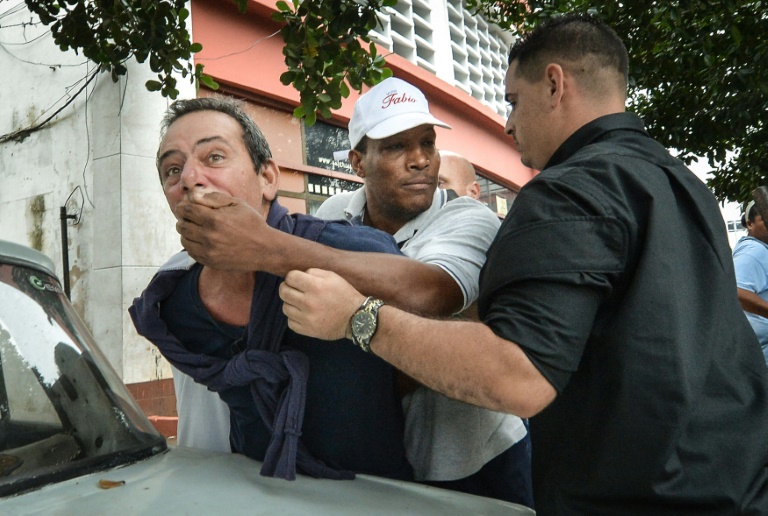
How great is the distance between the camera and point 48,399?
1598 millimetres

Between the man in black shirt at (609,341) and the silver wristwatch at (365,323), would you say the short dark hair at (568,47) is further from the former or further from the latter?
the silver wristwatch at (365,323)

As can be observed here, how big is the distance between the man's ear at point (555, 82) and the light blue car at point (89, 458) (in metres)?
1.02

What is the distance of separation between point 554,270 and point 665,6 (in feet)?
10.2

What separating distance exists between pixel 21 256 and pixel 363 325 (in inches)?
35.6

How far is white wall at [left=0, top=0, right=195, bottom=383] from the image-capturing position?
19.1 ft

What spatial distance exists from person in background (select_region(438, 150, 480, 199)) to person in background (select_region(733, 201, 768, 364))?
1.72m

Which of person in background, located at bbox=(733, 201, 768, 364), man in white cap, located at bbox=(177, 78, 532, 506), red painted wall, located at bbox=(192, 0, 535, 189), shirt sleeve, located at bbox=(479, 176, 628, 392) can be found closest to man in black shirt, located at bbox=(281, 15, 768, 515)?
shirt sleeve, located at bbox=(479, 176, 628, 392)

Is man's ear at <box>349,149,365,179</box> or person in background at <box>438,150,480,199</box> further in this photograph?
person in background at <box>438,150,480,199</box>

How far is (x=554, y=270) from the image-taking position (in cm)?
129

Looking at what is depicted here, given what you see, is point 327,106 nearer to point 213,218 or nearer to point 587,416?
point 213,218

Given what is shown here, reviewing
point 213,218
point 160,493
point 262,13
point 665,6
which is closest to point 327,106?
point 665,6

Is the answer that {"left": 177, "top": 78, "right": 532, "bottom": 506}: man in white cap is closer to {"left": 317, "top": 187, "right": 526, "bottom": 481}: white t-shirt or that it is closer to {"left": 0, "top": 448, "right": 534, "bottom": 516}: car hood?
{"left": 317, "top": 187, "right": 526, "bottom": 481}: white t-shirt

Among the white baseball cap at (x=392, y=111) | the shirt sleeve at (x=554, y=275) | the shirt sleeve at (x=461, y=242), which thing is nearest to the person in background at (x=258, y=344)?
the shirt sleeve at (x=461, y=242)

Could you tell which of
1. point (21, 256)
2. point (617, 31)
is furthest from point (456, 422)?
point (617, 31)
